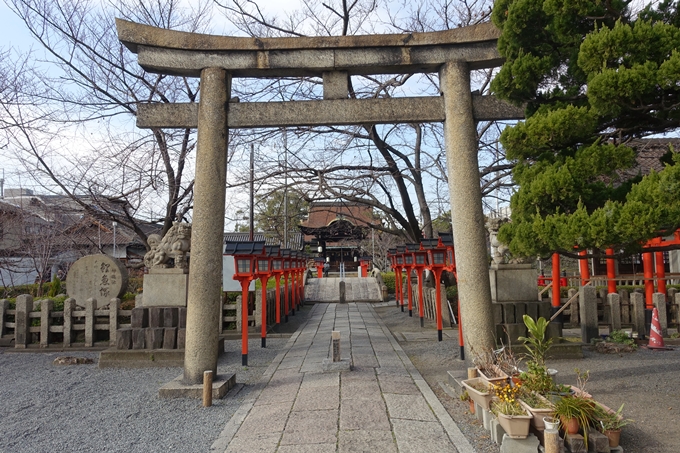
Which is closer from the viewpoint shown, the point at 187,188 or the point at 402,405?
the point at 402,405

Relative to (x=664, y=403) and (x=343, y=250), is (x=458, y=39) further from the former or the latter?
(x=343, y=250)

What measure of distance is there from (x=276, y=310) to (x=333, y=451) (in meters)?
9.48

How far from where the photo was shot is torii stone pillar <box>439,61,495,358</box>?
219 inches

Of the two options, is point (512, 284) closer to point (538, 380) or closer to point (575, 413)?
point (538, 380)

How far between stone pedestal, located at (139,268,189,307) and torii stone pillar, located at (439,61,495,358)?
533 centimetres

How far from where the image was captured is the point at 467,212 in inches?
222

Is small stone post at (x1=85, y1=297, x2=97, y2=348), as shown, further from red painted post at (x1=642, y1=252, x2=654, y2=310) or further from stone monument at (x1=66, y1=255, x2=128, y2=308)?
red painted post at (x1=642, y1=252, x2=654, y2=310)

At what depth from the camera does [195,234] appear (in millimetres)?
5785

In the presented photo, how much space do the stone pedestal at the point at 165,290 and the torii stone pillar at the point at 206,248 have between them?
114 inches

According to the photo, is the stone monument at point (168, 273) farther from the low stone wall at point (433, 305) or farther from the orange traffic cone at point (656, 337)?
the orange traffic cone at point (656, 337)

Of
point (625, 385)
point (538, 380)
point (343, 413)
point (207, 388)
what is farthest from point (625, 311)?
point (207, 388)

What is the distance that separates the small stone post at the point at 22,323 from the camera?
9986 mm

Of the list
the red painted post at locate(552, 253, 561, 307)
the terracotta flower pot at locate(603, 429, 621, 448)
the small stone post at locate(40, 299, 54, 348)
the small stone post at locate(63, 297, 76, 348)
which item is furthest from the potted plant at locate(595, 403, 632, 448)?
the small stone post at locate(40, 299, 54, 348)

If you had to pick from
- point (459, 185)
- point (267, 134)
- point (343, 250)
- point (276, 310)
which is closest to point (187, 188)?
point (267, 134)
